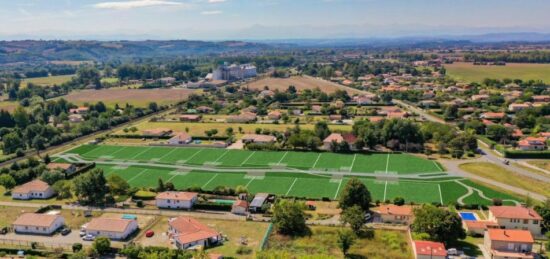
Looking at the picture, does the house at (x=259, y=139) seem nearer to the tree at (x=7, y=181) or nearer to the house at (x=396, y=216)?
the house at (x=396, y=216)

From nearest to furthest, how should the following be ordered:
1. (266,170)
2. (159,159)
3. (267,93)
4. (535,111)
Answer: (266,170) < (159,159) < (535,111) < (267,93)

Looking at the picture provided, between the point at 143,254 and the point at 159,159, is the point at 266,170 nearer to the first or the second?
the point at 159,159

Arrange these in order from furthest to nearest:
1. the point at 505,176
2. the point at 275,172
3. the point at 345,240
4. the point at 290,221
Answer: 1. the point at 275,172
2. the point at 505,176
3. the point at 290,221
4. the point at 345,240

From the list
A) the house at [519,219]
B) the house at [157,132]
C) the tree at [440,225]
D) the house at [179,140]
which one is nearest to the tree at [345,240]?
the tree at [440,225]

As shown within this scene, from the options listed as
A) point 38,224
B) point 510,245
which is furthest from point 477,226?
point 38,224

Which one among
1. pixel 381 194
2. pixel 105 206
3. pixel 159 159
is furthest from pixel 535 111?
pixel 105 206

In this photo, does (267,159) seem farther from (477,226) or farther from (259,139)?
(477,226)
